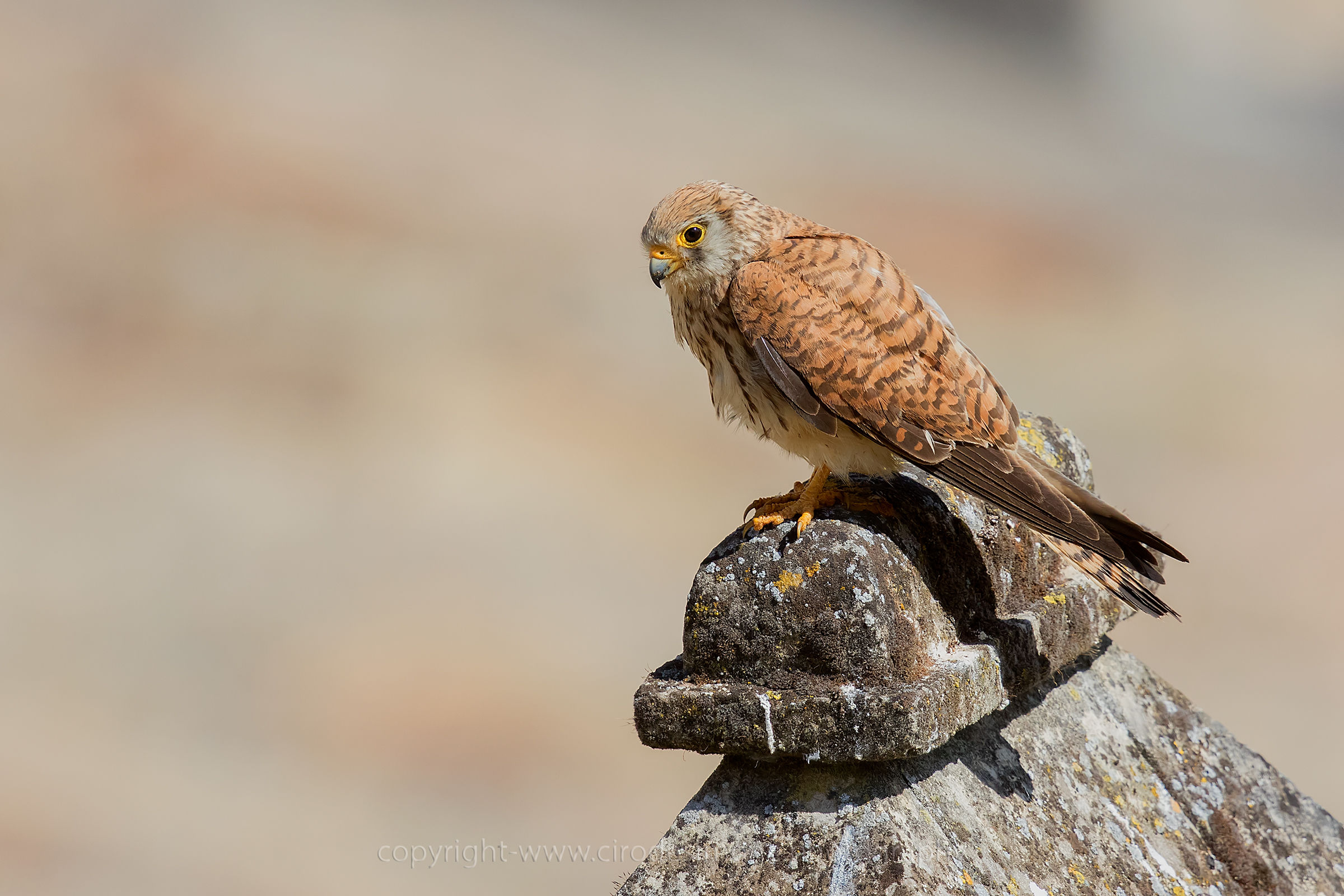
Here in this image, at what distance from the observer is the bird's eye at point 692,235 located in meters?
3.53

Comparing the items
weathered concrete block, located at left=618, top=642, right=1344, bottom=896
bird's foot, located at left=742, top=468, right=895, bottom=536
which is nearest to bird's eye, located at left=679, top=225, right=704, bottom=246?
bird's foot, located at left=742, top=468, right=895, bottom=536

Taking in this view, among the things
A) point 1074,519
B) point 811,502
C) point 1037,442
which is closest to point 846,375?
point 811,502

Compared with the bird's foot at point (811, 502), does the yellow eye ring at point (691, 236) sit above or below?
above

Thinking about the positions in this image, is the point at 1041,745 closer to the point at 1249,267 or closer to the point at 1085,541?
the point at 1085,541

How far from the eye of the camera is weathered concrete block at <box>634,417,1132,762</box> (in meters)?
2.35

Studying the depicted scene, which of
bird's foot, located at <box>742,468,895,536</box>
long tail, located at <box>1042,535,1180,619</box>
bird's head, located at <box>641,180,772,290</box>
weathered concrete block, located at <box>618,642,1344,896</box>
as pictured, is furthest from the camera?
bird's head, located at <box>641,180,772,290</box>

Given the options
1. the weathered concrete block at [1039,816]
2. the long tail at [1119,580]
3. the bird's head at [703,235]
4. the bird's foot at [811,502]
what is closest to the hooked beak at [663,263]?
the bird's head at [703,235]

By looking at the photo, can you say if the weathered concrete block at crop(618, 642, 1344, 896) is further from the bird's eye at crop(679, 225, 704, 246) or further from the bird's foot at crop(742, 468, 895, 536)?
the bird's eye at crop(679, 225, 704, 246)

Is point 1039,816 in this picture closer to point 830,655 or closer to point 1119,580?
point 1119,580

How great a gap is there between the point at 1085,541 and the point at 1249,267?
23.3 m

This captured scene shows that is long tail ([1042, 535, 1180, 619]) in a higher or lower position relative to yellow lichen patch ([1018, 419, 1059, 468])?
lower

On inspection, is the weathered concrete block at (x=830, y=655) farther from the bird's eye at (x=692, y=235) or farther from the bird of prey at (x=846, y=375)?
the bird's eye at (x=692, y=235)

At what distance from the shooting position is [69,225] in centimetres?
1855

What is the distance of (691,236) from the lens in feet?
11.6
